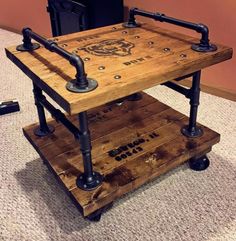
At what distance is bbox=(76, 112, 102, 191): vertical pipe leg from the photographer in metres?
1.00

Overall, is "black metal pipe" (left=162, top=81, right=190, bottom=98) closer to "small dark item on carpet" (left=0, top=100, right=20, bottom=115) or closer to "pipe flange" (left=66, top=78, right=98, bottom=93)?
"pipe flange" (left=66, top=78, right=98, bottom=93)

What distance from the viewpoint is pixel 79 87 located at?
914mm

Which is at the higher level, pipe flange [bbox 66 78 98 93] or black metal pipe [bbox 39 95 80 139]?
pipe flange [bbox 66 78 98 93]

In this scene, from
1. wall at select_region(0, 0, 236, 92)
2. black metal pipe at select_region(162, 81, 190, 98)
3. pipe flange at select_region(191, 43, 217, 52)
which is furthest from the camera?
wall at select_region(0, 0, 236, 92)

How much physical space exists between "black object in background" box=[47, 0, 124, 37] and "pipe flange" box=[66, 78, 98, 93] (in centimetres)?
99

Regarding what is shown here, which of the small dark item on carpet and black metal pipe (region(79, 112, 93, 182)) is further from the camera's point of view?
the small dark item on carpet

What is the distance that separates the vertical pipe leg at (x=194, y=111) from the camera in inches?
48.2

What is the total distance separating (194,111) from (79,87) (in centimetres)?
54

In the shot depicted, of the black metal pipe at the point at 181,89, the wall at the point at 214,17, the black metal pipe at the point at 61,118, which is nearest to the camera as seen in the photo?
the black metal pipe at the point at 61,118

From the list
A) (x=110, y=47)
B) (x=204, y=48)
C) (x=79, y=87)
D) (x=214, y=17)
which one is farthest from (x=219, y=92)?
(x=79, y=87)

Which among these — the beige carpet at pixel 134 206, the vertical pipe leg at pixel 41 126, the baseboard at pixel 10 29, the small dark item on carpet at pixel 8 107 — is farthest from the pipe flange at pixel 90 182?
the baseboard at pixel 10 29

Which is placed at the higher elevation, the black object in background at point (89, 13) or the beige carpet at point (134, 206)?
the black object in background at point (89, 13)

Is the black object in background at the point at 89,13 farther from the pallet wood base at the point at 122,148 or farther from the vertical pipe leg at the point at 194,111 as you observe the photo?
the vertical pipe leg at the point at 194,111

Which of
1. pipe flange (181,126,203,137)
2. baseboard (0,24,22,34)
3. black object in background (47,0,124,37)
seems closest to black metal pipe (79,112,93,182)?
pipe flange (181,126,203,137)
